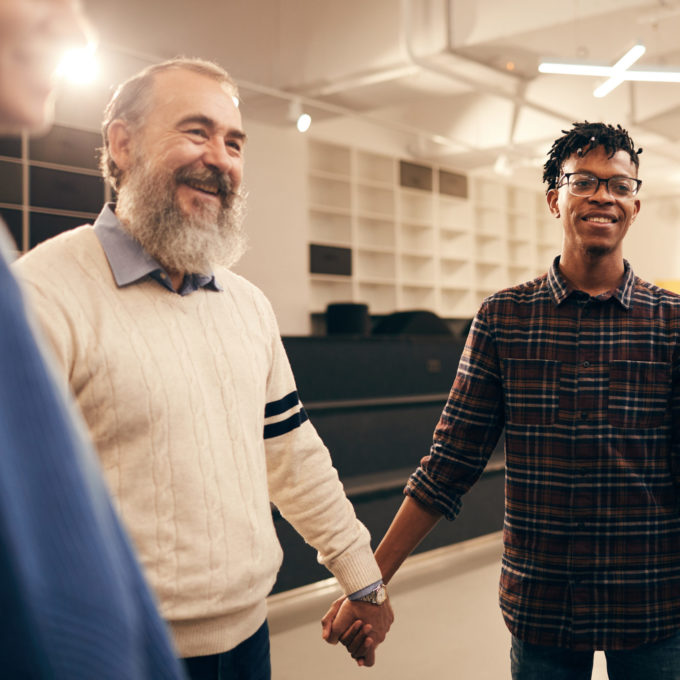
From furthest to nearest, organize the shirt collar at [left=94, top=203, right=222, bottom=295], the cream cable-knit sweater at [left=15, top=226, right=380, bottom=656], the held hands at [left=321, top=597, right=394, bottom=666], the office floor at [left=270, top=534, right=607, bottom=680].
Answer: the office floor at [left=270, top=534, right=607, bottom=680]
the held hands at [left=321, top=597, right=394, bottom=666]
the shirt collar at [left=94, top=203, right=222, bottom=295]
the cream cable-knit sweater at [left=15, top=226, right=380, bottom=656]

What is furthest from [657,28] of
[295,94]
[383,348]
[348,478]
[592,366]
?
[592,366]

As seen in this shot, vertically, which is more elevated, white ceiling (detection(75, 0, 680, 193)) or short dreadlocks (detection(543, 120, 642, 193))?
white ceiling (detection(75, 0, 680, 193))

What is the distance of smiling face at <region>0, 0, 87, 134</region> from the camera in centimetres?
46

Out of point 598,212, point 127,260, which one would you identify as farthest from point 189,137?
point 598,212

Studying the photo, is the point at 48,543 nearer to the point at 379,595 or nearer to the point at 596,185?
the point at 379,595

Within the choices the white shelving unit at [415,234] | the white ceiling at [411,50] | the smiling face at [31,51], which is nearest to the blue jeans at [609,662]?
the smiling face at [31,51]

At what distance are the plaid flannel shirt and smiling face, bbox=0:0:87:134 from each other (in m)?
1.29

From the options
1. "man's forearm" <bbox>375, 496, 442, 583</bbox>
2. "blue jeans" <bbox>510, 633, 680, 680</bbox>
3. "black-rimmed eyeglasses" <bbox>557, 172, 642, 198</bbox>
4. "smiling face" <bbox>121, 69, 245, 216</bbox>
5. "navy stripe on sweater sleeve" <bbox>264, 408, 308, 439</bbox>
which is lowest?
"blue jeans" <bbox>510, 633, 680, 680</bbox>

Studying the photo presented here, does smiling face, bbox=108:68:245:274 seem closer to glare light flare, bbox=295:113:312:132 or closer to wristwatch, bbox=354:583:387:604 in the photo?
wristwatch, bbox=354:583:387:604

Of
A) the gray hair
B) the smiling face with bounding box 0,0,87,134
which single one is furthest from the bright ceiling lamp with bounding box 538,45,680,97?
the smiling face with bounding box 0,0,87,134

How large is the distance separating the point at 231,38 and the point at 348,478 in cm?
566

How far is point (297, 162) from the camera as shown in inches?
373

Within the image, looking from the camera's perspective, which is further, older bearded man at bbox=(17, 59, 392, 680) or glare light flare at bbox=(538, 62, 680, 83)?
glare light flare at bbox=(538, 62, 680, 83)

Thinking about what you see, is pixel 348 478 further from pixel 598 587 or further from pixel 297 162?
pixel 297 162
